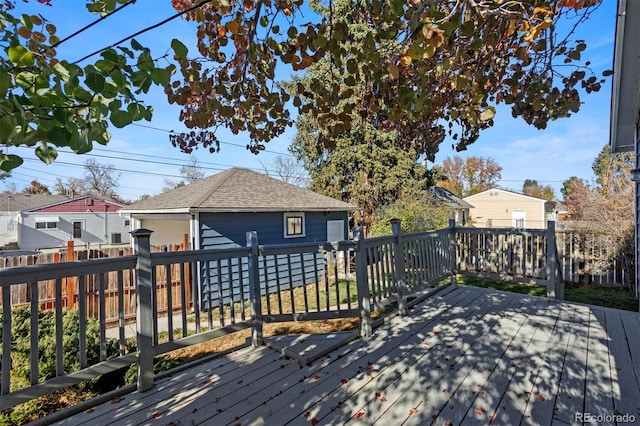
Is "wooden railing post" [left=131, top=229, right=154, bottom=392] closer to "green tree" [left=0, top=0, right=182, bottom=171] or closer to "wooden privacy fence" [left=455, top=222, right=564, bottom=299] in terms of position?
"green tree" [left=0, top=0, right=182, bottom=171]

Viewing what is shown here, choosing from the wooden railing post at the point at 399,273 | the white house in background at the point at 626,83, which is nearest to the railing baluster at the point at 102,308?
the wooden railing post at the point at 399,273

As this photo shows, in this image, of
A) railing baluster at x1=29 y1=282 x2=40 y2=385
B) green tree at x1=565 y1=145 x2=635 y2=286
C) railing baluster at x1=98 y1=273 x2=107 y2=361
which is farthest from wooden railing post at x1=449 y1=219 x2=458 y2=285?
railing baluster at x1=29 y1=282 x2=40 y2=385

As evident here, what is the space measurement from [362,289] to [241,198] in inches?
220

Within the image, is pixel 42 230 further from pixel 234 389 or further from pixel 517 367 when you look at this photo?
pixel 517 367

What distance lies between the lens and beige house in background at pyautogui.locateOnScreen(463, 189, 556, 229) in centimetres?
2242

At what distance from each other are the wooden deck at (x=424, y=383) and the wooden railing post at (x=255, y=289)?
0.57 ft

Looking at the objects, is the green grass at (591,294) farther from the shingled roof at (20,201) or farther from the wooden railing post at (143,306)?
the shingled roof at (20,201)

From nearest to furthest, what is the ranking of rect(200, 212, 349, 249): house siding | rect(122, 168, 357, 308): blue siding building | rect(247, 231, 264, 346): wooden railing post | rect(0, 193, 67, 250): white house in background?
rect(247, 231, 264, 346): wooden railing post < rect(122, 168, 357, 308): blue siding building < rect(200, 212, 349, 249): house siding < rect(0, 193, 67, 250): white house in background

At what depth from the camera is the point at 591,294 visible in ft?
19.7

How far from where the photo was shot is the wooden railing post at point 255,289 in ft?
10.7

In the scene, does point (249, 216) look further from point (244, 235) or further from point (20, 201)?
point (20, 201)

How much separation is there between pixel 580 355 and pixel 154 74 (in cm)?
400

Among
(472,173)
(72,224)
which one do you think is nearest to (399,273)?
(72,224)

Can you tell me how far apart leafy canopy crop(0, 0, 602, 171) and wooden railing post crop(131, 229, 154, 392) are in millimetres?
1020
